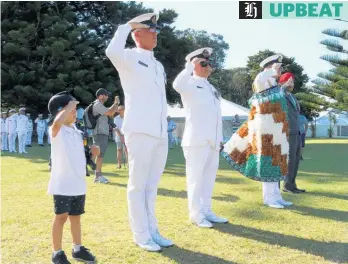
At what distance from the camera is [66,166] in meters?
3.54

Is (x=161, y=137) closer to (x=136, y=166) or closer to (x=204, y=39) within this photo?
(x=136, y=166)

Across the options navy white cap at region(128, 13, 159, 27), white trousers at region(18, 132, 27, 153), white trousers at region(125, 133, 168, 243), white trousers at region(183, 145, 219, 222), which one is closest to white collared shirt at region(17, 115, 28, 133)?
white trousers at region(18, 132, 27, 153)

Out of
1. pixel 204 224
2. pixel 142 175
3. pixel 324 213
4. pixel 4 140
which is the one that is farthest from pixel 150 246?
pixel 4 140

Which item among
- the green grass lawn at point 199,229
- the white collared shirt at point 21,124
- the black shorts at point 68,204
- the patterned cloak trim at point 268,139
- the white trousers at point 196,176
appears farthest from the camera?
the white collared shirt at point 21,124

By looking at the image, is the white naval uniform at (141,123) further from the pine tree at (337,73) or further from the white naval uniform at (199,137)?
the pine tree at (337,73)

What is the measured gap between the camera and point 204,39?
5775 centimetres

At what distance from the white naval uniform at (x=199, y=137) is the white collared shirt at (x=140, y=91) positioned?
789 mm

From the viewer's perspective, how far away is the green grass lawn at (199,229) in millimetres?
3719

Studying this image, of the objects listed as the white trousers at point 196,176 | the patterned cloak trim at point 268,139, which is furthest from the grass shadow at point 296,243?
the patterned cloak trim at point 268,139

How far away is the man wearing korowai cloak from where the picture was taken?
557cm

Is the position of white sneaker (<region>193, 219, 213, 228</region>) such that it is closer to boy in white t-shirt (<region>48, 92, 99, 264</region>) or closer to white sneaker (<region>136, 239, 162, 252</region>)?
white sneaker (<region>136, 239, 162, 252</region>)

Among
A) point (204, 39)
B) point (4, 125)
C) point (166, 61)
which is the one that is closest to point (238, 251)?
point (4, 125)

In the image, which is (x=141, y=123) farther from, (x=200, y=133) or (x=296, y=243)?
(x=296, y=243)

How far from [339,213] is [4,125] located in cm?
1475
